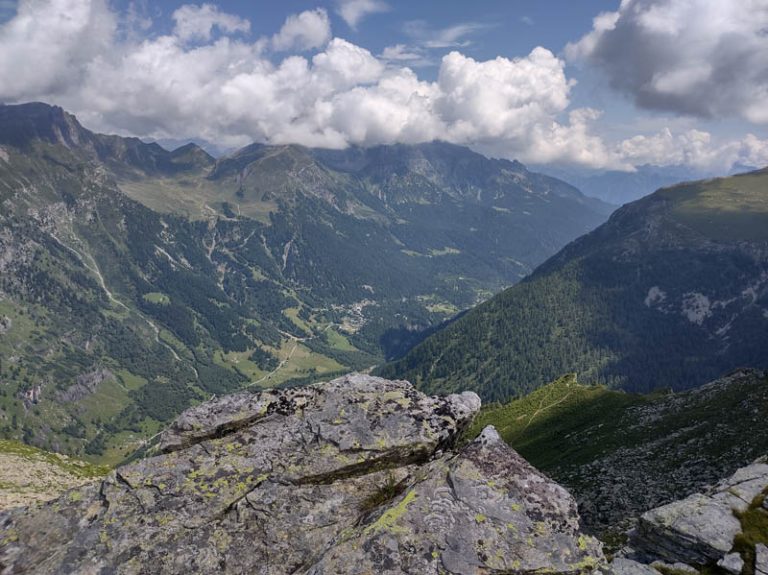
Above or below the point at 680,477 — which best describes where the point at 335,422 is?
above

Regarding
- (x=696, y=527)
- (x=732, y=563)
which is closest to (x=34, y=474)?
(x=696, y=527)

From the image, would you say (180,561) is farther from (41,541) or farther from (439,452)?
(439,452)

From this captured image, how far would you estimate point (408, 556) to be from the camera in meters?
14.3

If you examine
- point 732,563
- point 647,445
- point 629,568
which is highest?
point 629,568

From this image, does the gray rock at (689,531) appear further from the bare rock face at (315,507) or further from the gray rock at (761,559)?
the bare rock face at (315,507)

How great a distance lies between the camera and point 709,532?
21703 millimetres

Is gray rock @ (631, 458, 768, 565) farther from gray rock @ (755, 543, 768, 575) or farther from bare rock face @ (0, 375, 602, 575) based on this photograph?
bare rock face @ (0, 375, 602, 575)

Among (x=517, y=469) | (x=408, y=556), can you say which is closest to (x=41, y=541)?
(x=408, y=556)

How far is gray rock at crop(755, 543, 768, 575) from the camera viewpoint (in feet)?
62.5

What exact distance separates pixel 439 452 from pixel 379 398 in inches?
141

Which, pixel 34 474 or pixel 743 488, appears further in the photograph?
pixel 34 474

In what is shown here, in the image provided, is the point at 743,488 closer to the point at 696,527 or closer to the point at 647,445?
the point at 696,527

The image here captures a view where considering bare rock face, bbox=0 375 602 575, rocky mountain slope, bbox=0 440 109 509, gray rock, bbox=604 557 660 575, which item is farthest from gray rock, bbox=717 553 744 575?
rocky mountain slope, bbox=0 440 109 509

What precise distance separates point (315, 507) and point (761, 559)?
18.0 m
